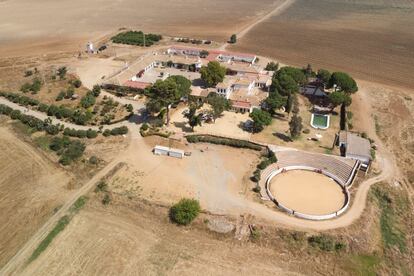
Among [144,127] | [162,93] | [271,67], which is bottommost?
[144,127]

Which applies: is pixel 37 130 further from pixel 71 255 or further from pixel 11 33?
pixel 11 33

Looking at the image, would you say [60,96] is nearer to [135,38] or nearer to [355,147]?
[135,38]

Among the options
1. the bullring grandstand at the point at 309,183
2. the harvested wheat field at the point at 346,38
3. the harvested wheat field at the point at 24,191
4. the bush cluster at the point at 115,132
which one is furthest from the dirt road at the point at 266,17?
the harvested wheat field at the point at 24,191

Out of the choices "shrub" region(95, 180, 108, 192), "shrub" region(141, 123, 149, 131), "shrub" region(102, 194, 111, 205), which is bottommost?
"shrub" region(102, 194, 111, 205)

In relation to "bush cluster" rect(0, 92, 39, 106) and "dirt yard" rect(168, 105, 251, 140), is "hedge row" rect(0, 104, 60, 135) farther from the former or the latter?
"dirt yard" rect(168, 105, 251, 140)

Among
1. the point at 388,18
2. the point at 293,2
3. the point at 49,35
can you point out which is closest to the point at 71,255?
the point at 49,35

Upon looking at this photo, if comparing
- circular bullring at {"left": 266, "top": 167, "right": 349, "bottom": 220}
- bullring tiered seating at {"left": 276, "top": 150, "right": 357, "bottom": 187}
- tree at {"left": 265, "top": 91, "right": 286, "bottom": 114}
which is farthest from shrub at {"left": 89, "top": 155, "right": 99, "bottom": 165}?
tree at {"left": 265, "top": 91, "right": 286, "bottom": 114}

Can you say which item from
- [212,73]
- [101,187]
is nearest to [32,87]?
[212,73]
